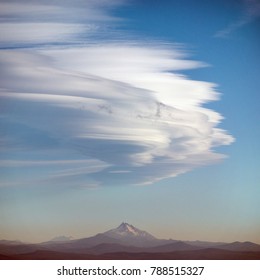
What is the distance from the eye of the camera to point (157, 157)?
338 centimetres

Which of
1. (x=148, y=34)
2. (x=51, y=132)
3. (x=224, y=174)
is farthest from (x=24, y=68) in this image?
(x=224, y=174)

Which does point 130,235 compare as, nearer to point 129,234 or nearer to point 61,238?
point 129,234

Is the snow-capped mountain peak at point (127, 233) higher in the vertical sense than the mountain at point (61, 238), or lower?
higher

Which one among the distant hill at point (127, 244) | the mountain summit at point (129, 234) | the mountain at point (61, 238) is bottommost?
the distant hill at point (127, 244)

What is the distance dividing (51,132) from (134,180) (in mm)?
523

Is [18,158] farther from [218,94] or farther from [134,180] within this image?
[218,94]

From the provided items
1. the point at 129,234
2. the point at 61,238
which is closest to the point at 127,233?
the point at 129,234

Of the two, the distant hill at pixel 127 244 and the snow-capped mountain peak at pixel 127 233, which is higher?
the snow-capped mountain peak at pixel 127 233

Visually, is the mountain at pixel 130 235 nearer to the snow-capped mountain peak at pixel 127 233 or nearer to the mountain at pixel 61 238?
the snow-capped mountain peak at pixel 127 233

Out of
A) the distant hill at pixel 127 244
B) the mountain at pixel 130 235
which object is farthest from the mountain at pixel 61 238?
the mountain at pixel 130 235

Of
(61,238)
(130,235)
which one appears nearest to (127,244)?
(130,235)

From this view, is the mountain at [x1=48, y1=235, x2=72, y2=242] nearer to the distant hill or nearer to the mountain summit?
the distant hill

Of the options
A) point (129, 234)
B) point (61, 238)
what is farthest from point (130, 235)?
point (61, 238)

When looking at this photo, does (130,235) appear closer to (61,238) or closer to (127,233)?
(127,233)
